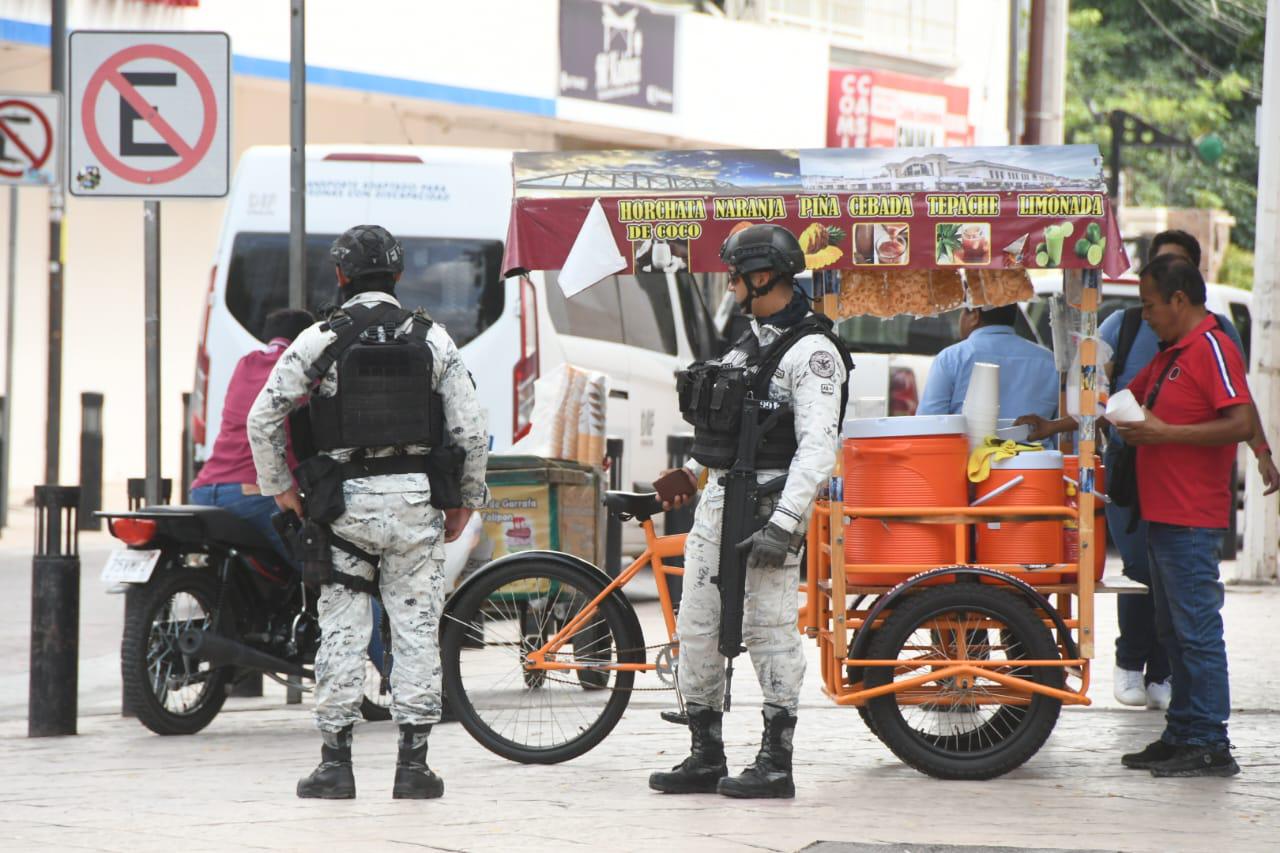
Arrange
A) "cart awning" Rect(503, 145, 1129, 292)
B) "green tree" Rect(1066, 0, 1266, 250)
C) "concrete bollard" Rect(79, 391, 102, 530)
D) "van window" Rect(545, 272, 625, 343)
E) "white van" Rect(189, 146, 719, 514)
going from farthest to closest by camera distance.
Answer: "green tree" Rect(1066, 0, 1266, 250) → "concrete bollard" Rect(79, 391, 102, 530) → "van window" Rect(545, 272, 625, 343) → "white van" Rect(189, 146, 719, 514) → "cart awning" Rect(503, 145, 1129, 292)

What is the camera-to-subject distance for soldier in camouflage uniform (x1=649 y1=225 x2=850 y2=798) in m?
6.15

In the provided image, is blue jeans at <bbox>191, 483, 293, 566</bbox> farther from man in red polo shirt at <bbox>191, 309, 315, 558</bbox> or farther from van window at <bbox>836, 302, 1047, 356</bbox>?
van window at <bbox>836, 302, 1047, 356</bbox>

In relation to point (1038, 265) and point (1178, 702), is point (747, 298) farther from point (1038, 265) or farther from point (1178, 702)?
point (1178, 702)

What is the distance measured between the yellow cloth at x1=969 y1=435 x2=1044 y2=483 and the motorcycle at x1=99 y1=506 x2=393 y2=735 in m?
2.40

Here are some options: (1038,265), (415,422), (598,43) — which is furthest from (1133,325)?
(598,43)

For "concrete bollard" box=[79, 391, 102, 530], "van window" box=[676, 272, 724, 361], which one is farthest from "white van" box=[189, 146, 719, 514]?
"concrete bollard" box=[79, 391, 102, 530]

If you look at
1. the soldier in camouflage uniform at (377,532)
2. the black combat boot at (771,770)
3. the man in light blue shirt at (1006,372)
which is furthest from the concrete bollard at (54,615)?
the man in light blue shirt at (1006,372)

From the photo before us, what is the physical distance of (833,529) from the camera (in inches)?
266

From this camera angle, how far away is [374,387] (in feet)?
20.3

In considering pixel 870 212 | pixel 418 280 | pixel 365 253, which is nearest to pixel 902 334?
pixel 418 280

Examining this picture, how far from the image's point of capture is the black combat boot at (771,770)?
6.31 metres

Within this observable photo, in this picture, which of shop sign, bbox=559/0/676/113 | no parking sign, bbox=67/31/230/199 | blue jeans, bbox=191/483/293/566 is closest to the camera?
blue jeans, bbox=191/483/293/566

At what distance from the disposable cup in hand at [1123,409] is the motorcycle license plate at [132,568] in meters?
3.61

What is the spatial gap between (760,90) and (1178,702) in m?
18.9
